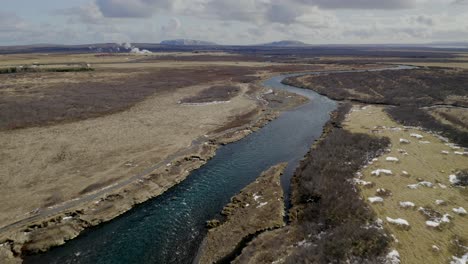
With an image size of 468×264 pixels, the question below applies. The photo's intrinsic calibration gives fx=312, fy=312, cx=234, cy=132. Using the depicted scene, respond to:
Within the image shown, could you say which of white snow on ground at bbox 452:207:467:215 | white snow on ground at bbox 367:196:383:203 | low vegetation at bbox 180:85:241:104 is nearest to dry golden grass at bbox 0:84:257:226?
low vegetation at bbox 180:85:241:104

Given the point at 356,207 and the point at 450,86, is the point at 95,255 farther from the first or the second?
the point at 450,86

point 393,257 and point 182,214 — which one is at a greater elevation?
point 393,257

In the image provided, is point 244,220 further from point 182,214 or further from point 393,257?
point 393,257

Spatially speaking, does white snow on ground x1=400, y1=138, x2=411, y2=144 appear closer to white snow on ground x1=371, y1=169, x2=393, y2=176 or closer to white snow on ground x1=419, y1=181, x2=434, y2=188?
white snow on ground x1=371, y1=169, x2=393, y2=176

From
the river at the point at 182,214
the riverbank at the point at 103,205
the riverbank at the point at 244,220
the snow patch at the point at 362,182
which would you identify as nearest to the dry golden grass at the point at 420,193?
the snow patch at the point at 362,182

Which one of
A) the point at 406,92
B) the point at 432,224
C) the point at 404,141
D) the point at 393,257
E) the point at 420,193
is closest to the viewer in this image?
the point at 393,257

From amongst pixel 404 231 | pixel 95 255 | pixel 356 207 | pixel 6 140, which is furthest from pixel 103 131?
pixel 404 231

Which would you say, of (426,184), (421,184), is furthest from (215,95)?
(426,184)

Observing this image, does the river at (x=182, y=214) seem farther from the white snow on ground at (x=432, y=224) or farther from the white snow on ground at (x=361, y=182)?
the white snow on ground at (x=432, y=224)
